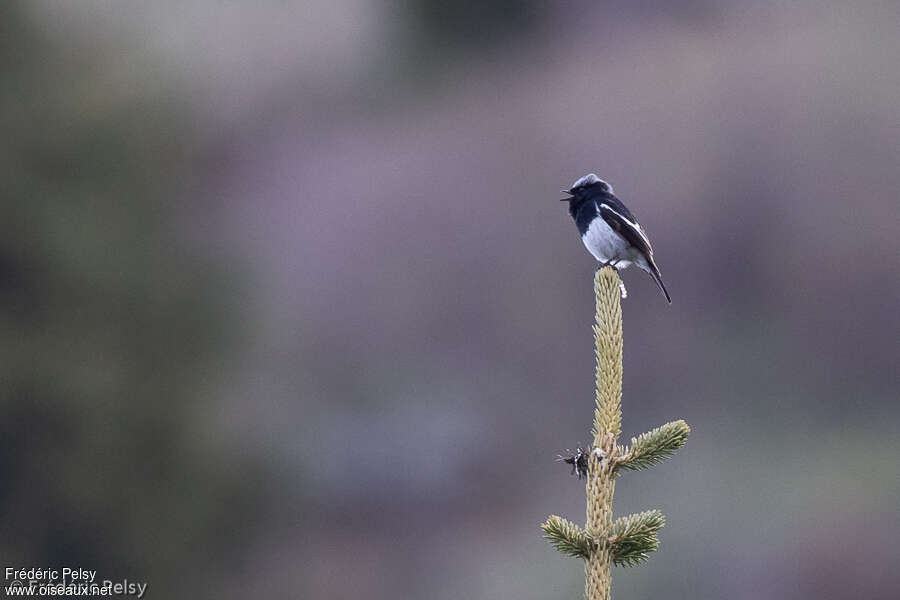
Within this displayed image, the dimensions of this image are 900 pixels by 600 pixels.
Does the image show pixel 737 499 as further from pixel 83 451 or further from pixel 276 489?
pixel 83 451

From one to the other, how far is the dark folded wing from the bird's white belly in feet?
0.08

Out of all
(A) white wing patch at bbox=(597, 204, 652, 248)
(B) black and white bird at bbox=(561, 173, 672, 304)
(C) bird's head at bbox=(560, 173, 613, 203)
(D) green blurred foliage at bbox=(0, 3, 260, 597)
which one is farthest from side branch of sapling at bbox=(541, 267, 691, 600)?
(D) green blurred foliage at bbox=(0, 3, 260, 597)

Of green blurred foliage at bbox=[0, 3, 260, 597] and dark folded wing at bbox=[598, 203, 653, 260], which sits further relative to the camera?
green blurred foliage at bbox=[0, 3, 260, 597]

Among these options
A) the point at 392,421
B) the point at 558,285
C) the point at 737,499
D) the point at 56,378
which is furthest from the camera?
the point at 558,285

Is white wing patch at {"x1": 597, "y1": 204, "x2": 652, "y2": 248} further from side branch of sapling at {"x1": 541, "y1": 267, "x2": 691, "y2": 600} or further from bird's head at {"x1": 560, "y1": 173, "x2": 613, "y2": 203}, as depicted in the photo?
side branch of sapling at {"x1": 541, "y1": 267, "x2": 691, "y2": 600}

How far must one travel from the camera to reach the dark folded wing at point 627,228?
5730 mm

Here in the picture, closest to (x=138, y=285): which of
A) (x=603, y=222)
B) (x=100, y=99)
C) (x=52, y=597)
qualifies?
(x=100, y=99)

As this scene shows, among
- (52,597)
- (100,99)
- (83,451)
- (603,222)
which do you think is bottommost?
(52,597)

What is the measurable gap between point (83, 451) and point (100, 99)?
182 inches

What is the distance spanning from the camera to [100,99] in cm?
1335

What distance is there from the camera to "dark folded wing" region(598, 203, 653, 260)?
18.8 ft

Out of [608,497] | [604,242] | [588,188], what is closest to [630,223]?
[604,242]

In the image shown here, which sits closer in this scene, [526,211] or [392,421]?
[392,421]

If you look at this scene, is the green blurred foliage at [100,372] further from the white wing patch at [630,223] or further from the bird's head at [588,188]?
the white wing patch at [630,223]
